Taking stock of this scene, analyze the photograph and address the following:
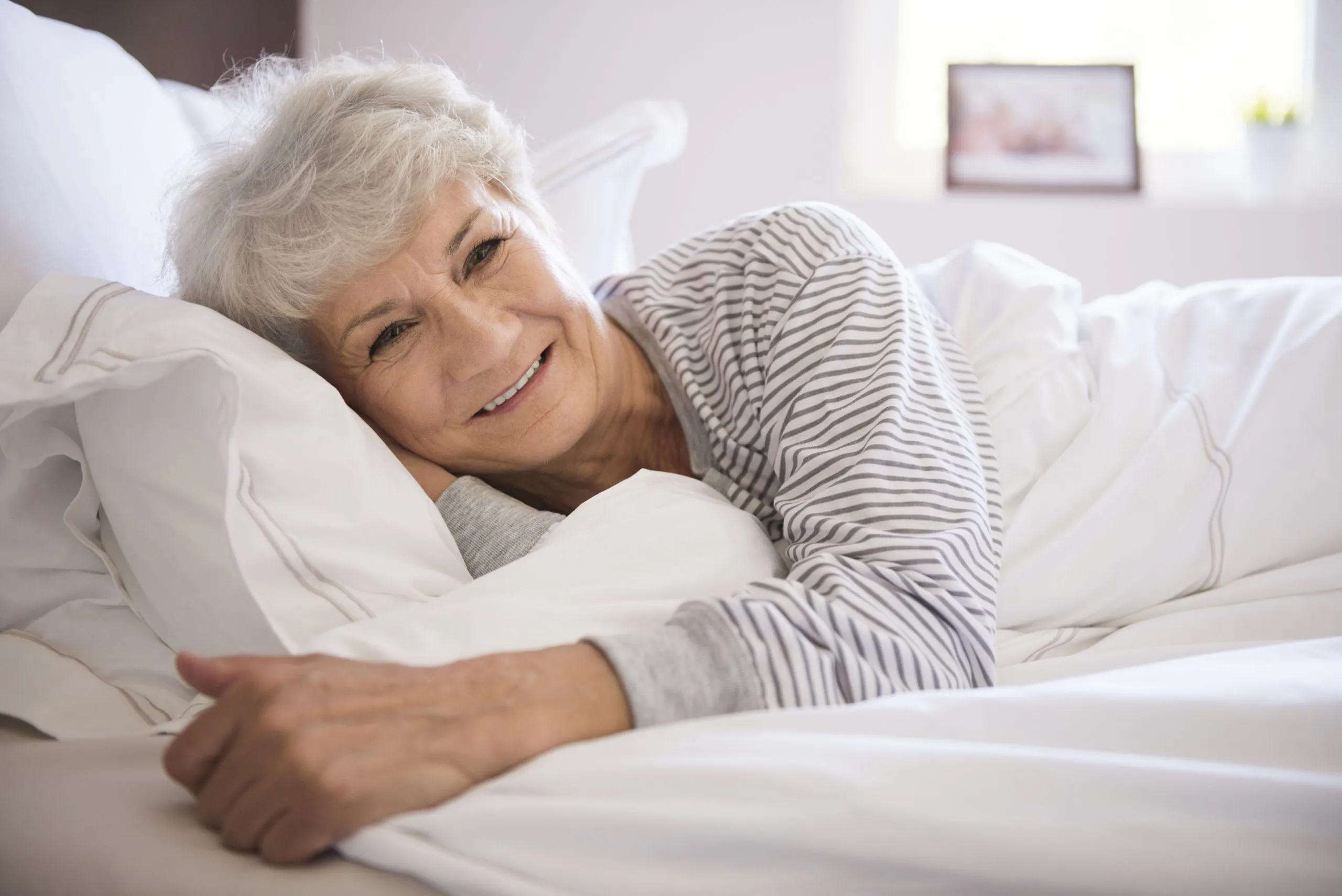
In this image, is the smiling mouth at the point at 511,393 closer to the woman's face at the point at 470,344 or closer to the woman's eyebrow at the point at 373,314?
the woman's face at the point at 470,344

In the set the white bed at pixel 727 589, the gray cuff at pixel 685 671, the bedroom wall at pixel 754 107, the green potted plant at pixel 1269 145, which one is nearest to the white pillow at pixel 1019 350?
the white bed at pixel 727 589

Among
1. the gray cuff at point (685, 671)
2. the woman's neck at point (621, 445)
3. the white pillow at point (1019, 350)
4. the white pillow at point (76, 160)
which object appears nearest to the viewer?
the gray cuff at point (685, 671)

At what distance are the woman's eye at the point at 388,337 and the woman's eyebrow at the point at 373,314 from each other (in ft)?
0.06

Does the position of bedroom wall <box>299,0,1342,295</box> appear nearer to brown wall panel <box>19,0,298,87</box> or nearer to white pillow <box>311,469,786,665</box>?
brown wall panel <box>19,0,298,87</box>

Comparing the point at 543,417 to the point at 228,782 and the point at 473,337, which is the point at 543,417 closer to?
the point at 473,337

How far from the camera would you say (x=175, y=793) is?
2.08 ft

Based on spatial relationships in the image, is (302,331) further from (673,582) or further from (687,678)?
(687,678)

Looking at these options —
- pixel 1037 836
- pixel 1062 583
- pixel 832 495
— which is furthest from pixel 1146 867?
pixel 1062 583

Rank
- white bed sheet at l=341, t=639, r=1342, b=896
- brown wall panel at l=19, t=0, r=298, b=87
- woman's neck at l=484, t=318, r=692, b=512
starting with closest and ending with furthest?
1. white bed sheet at l=341, t=639, r=1342, b=896
2. woman's neck at l=484, t=318, r=692, b=512
3. brown wall panel at l=19, t=0, r=298, b=87

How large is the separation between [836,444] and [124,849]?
60cm

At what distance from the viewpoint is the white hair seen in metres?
1.00

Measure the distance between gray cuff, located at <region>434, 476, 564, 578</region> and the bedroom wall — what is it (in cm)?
168

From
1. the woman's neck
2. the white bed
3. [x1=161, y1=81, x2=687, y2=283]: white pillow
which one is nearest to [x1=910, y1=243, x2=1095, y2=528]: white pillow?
the white bed

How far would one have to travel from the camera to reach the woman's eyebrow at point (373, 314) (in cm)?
102
